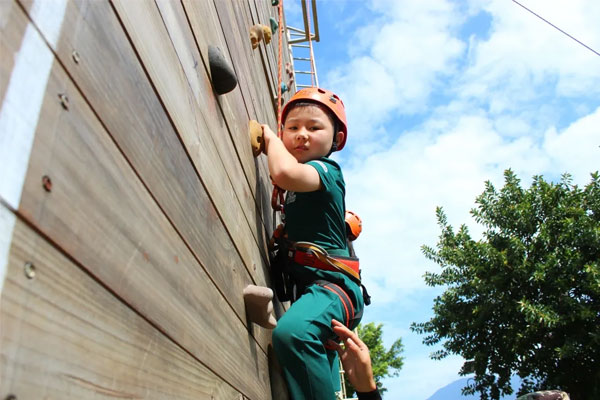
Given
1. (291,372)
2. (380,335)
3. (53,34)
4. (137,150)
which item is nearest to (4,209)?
(53,34)

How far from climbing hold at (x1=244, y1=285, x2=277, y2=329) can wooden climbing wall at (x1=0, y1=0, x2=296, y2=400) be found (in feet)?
0.40

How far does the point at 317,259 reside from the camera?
7.33 feet

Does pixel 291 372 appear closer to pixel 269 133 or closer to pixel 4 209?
pixel 269 133

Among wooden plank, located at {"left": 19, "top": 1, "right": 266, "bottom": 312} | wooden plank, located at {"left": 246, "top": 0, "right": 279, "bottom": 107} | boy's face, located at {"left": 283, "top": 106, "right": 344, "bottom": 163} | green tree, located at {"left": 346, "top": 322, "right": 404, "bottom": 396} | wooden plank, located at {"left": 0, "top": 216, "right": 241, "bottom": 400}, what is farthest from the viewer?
green tree, located at {"left": 346, "top": 322, "right": 404, "bottom": 396}

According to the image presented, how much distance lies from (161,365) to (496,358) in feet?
40.3

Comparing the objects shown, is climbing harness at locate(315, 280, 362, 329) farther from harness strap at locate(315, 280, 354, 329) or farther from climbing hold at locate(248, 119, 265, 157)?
climbing hold at locate(248, 119, 265, 157)

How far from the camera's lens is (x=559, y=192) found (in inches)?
464

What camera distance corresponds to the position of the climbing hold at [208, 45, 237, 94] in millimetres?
1747

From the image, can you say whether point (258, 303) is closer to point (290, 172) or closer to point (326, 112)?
point (290, 172)

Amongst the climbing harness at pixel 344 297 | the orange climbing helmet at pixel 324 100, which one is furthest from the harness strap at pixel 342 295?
the orange climbing helmet at pixel 324 100

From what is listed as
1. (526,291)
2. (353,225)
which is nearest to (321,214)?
(353,225)

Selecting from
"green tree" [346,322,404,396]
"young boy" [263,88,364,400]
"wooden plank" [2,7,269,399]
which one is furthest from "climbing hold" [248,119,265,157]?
"green tree" [346,322,404,396]

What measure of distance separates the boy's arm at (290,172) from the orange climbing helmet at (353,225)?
3.00 ft

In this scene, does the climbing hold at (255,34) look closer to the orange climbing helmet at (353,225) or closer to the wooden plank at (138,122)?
the orange climbing helmet at (353,225)
